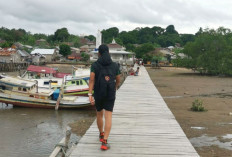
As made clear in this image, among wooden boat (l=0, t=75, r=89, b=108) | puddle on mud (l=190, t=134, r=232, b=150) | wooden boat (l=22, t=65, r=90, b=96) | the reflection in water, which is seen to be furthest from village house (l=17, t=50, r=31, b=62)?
puddle on mud (l=190, t=134, r=232, b=150)

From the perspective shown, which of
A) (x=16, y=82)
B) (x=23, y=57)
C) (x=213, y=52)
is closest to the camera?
(x=16, y=82)

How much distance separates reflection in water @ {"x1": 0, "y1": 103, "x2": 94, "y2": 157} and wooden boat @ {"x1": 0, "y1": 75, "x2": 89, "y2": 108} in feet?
1.42

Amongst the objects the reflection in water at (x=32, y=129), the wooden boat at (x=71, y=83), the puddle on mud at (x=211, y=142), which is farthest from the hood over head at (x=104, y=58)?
the wooden boat at (x=71, y=83)

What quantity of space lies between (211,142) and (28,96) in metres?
12.7

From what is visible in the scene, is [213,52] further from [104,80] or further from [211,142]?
[104,80]

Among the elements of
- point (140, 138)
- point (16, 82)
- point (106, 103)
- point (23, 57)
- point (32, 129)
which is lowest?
point (32, 129)

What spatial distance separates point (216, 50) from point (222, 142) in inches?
1452

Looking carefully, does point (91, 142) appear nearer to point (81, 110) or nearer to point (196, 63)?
point (81, 110)

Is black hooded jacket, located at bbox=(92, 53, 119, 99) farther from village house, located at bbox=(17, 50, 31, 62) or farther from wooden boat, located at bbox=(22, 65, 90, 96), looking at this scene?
village house, located at bbox=(17, 50, 31, 62)

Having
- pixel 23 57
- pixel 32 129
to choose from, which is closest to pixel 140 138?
pixel 32 129

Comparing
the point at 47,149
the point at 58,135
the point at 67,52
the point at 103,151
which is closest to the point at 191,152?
the point at 103,151

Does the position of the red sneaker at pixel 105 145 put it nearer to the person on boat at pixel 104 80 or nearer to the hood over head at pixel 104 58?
the person on boat at pixel 104 80

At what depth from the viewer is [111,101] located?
641 centimetres

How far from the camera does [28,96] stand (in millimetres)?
20109
